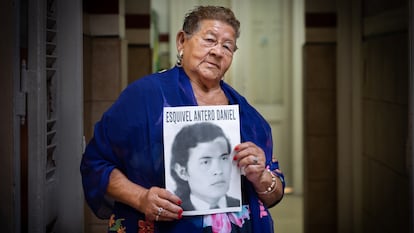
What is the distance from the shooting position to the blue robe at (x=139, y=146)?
145 centimetres

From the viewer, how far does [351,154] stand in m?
4.05

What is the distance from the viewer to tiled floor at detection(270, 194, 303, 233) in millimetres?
4602

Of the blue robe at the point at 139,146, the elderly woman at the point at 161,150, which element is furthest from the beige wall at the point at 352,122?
the blue robe at the point at 139,146

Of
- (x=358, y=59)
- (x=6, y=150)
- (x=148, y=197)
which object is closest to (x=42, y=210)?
(x=6, y=150)

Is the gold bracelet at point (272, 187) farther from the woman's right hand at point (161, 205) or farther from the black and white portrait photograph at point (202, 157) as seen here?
the woman's right hand at point (161, 205)

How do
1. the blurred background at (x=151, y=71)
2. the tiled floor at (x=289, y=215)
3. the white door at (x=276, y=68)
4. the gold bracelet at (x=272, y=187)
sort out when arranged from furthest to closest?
the white door at (x=276, y=68)
the tiled floor at (x=289, y=215)
the blurred background at (x=151, y=71)
the gold bracelet at (x=272, y=187)

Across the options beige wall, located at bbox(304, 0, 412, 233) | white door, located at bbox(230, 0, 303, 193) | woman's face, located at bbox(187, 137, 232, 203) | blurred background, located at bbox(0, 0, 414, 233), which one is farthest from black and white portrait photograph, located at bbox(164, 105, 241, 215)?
white door, located at bbox(230, 0, 303, 193)

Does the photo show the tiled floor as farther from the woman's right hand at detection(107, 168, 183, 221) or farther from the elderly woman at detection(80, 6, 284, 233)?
the woman's right hand at detection(107, 168, 183, 221)

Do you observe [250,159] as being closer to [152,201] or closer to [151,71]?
[152,201]

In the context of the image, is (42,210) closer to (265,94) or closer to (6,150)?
(6,150)

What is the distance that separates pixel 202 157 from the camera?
56.9 inches

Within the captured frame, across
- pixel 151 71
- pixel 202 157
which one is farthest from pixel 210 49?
pixel 151 71

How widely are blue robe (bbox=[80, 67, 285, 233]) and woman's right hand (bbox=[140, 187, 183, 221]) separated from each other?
0.19 ft

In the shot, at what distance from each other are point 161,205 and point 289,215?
393 centimetres
